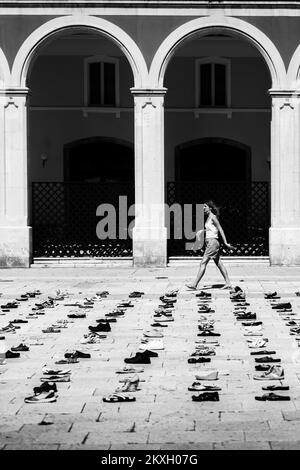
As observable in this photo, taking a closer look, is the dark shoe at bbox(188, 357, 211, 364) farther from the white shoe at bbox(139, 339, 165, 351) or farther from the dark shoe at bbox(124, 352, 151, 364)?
the white shoe at bbox(139, 339, 165, 351)

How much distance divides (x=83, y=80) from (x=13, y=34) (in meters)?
7.52

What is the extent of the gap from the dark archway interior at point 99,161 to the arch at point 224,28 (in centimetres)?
747

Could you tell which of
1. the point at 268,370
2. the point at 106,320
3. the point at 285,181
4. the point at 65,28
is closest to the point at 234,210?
the point at 285,181

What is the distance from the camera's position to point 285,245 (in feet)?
74.7

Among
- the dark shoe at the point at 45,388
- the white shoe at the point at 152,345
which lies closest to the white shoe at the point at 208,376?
the dark shoe at the point at 45,388

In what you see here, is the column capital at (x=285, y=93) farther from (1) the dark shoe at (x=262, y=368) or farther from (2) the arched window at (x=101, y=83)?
(1) the dark shoe at (x=262, y=368)

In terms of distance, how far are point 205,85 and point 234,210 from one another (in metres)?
7.07

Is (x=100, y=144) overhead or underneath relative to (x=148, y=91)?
underneath

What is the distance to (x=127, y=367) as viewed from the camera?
882cm

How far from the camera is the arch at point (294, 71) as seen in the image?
2266cm

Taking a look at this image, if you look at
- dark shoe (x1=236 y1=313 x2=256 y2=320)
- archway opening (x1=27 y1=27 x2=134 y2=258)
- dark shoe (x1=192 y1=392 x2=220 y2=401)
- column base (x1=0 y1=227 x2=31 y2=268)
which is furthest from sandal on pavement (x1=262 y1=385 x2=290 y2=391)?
archway opening (x1=27 y1=27 x2=134 y2=258)

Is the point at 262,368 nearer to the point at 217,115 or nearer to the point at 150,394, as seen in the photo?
the point at 150,394
